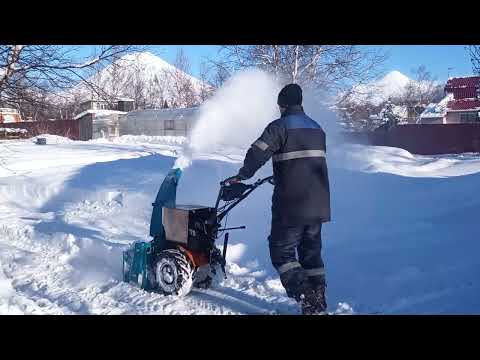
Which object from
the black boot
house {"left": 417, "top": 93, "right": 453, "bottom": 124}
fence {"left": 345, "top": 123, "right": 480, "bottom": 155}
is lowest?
the black boot

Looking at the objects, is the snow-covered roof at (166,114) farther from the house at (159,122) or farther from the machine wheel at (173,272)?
the machine wheel at (173,272)

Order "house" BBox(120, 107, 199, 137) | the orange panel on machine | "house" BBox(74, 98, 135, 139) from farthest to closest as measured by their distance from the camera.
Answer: "house" BBox(74, 98, 135, 139), "house" BBox(120, 107, 199, 137), the orange panel on machine

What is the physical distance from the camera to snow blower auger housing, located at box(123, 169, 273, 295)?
14.5 feet

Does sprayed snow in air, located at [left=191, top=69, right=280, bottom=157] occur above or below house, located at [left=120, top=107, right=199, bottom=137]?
below

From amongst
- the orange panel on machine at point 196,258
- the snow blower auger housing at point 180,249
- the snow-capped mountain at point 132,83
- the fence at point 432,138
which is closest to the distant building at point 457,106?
the fence at point 432,138

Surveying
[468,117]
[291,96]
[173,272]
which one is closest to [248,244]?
[173,272]

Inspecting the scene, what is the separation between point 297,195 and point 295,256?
0.57 metres

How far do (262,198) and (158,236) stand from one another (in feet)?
11.1

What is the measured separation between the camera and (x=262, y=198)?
792cm

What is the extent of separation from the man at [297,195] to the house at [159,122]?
83.6ft

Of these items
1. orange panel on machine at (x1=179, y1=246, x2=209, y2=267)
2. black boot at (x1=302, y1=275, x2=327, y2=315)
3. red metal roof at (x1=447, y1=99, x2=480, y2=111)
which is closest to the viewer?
black boot at (x1=302, y1=275, x2=327, y2=315)

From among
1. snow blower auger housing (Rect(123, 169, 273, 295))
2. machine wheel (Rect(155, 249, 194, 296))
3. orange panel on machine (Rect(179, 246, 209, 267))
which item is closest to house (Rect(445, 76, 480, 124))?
snow blower auger housing (Rect(123, 169, 273, 295))

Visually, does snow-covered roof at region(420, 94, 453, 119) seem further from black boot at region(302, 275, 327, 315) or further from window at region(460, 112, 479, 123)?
black boot at region(302, 275, 327, 315)

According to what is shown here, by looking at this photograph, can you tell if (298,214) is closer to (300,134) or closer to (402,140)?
(300,134)
